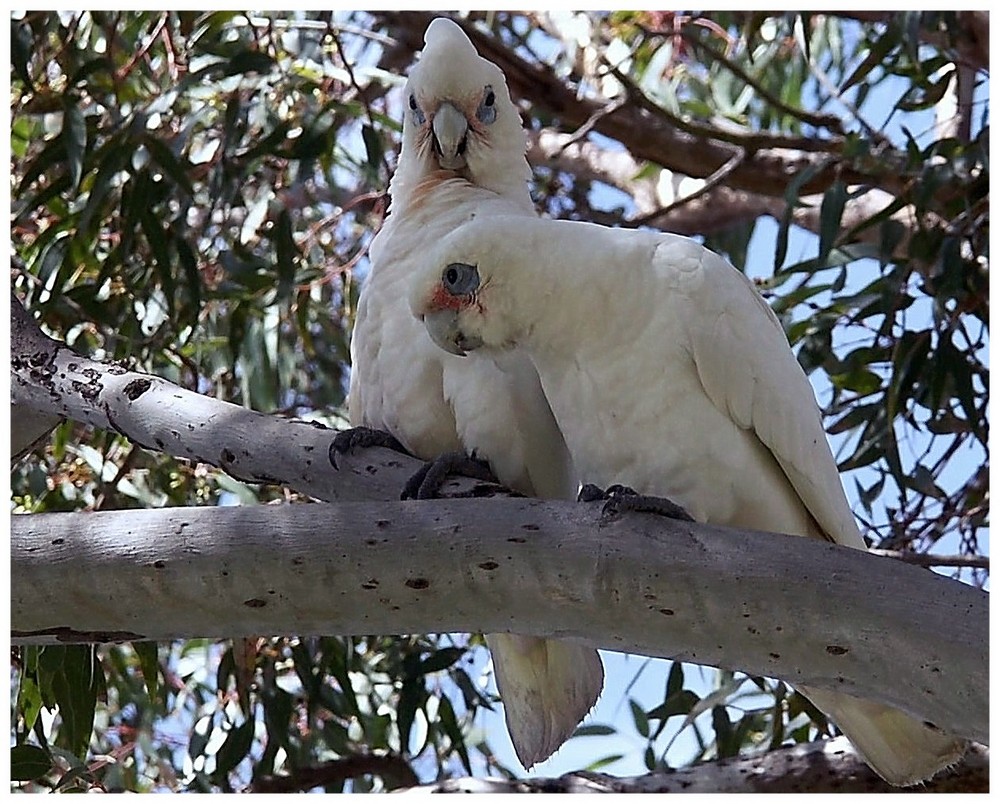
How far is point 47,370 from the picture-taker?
176cm

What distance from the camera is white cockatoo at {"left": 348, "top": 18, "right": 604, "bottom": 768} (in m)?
1.79

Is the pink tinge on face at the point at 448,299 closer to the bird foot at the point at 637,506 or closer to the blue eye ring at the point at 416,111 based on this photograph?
the bird foot at the point at 637,506

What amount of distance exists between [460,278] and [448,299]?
0.03 meters

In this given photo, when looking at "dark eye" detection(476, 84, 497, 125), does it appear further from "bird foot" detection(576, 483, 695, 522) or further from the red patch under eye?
"bird foot" detection(576, 483, 695, 522)

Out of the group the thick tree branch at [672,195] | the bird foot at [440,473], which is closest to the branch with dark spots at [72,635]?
the bird foot at [440,473]

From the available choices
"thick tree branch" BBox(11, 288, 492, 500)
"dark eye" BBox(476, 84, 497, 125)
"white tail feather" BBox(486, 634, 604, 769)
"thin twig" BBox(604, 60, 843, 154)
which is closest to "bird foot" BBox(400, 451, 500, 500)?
"thick tree branch" BBox(11, 288, 492, 500)

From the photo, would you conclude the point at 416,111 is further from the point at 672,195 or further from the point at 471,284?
the point at 672,195

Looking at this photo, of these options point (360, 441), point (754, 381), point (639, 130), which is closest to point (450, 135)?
point (360, 441)

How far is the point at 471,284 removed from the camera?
1.61 meters

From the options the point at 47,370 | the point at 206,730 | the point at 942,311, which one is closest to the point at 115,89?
the point at 47,370

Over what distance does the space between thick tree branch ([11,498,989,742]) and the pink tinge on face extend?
0.41 metres

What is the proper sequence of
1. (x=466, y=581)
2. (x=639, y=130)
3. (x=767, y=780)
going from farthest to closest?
1. (x=639, y=130)
2. (x=767, y=780)
3. (x=466, y=581)

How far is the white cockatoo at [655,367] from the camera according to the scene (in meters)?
1.60

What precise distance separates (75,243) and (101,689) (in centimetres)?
81
